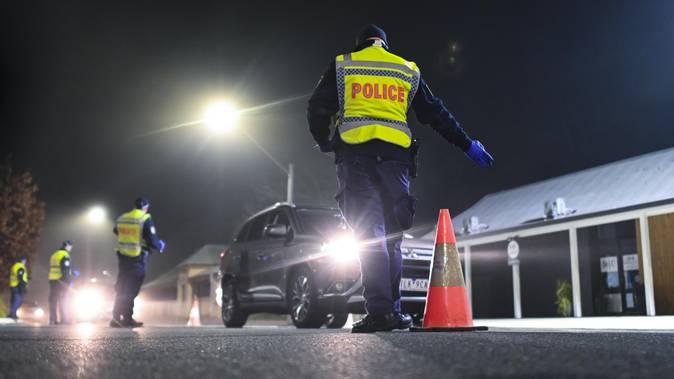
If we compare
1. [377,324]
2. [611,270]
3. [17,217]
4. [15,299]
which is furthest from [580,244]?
[17,217]

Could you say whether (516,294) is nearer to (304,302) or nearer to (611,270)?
(611,270)

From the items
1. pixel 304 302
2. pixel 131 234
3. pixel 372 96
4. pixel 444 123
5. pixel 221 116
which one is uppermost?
pixel 221 116

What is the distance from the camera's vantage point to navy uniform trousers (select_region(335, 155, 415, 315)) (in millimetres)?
5062

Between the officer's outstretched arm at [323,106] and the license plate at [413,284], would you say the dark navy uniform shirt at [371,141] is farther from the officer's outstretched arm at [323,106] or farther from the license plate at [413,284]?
the license plate at [413,284]

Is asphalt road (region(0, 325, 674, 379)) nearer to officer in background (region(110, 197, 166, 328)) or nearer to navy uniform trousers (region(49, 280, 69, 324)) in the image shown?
officer in background (region(110, 197, 166, 328))

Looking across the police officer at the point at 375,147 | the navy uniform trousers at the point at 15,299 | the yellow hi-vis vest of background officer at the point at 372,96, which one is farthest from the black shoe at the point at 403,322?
the navy uniform trousers at the point at 15,299

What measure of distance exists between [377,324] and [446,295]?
2.10 feet

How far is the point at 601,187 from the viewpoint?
19484mm

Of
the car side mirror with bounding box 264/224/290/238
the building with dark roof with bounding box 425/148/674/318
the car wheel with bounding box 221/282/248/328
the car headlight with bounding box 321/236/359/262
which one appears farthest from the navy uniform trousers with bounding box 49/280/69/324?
the car headlight with bounding box 321/236/359/262

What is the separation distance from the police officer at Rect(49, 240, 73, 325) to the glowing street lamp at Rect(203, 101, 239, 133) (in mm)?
4346

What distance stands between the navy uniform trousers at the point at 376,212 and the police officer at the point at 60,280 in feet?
44.6

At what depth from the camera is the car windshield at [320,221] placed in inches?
380

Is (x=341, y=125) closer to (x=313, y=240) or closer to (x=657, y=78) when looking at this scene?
(x=313, y=240)

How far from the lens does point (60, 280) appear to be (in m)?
17.4
